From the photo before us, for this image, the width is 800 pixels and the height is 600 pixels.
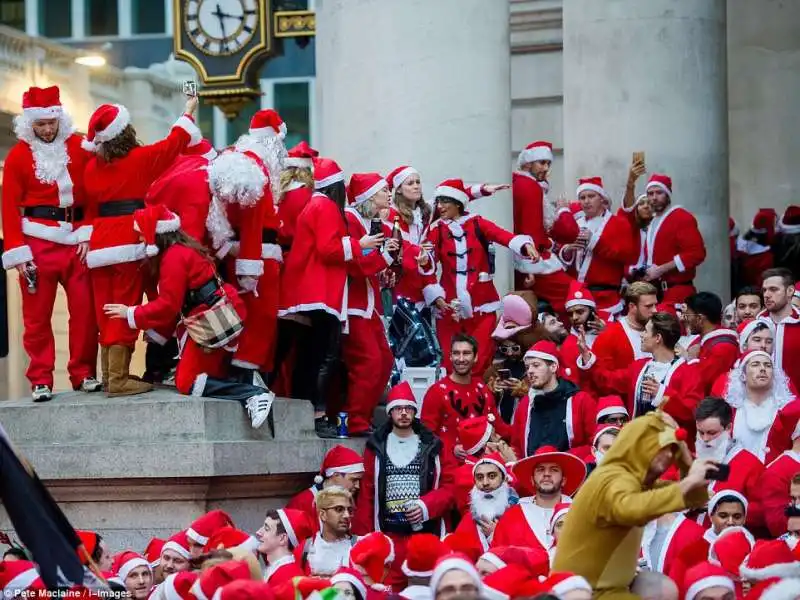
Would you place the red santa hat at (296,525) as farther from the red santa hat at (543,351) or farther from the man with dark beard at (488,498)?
the red santa hat at (543,351)

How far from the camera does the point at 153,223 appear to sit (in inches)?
499

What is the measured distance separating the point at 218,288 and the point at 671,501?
460cm

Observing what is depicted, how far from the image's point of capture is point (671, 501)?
8.77 metres

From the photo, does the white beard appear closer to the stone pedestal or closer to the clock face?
the stone pedestal

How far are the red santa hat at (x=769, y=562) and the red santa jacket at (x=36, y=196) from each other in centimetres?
462

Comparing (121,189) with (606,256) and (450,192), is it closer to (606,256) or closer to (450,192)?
(450,192)

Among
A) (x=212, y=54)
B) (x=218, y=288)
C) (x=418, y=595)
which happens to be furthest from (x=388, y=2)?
(x=212, y=54)

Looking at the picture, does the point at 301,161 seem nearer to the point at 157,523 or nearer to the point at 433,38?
the point at 433,38

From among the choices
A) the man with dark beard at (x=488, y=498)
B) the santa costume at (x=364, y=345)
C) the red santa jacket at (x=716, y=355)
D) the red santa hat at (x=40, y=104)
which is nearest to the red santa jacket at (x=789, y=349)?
the red santa jacket at (x=716, y=355)

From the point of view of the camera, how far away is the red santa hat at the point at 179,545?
38.3ft

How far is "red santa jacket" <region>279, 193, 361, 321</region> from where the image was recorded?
13.5 m

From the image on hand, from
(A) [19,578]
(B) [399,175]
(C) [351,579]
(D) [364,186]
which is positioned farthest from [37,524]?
(B) [399,175]

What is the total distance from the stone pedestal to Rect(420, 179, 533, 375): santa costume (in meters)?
2.47

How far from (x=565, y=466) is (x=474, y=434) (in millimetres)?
1229
